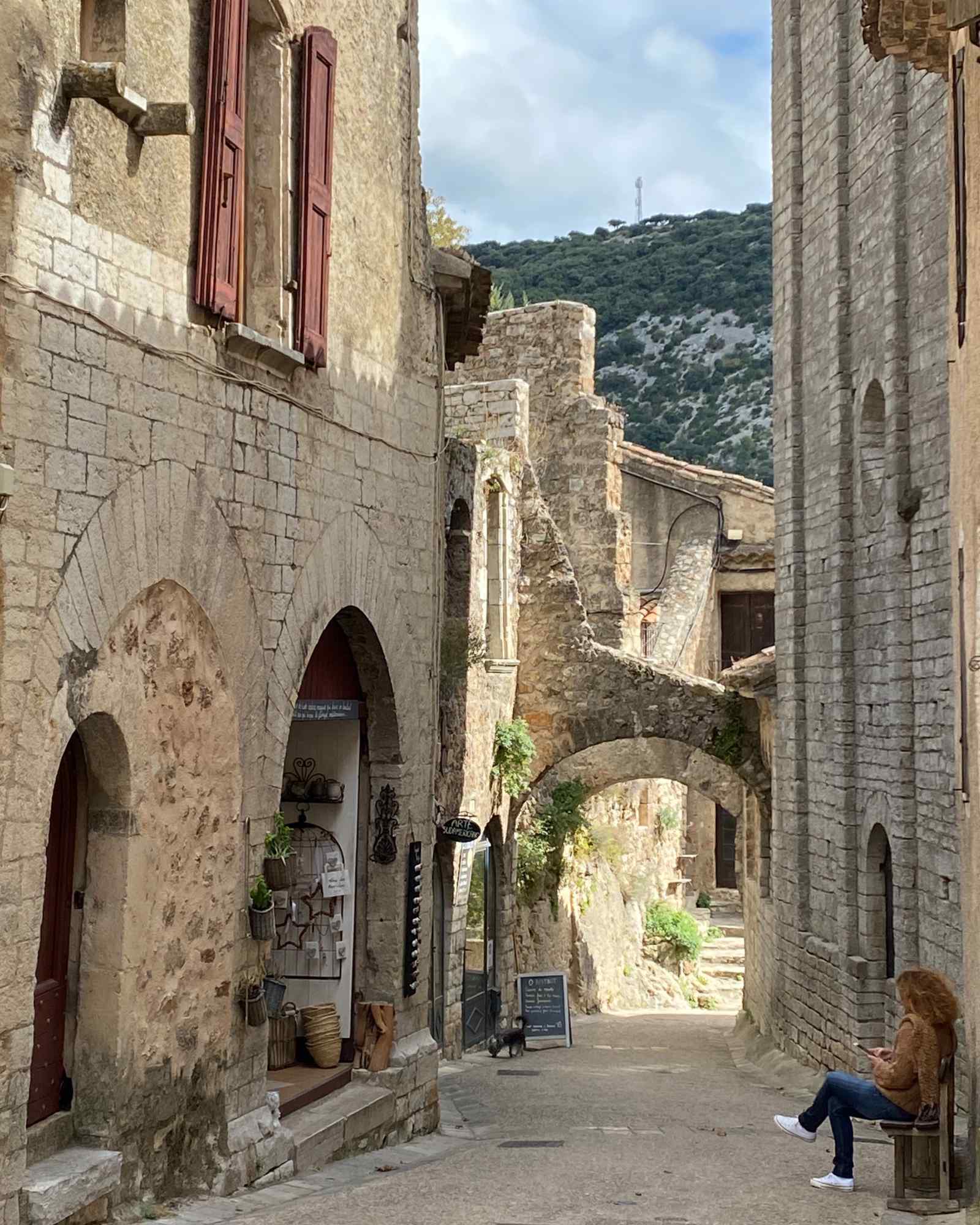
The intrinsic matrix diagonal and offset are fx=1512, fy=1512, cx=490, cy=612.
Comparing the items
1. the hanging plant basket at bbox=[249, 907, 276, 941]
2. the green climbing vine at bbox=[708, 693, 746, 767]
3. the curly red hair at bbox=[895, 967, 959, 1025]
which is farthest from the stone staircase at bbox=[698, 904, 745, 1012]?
the curly red hair at bbox=[895, 967, 959, 1025]

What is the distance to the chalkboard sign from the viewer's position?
16078mm

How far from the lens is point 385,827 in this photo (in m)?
10.3

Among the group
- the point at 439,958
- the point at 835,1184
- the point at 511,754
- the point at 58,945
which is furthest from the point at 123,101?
the point at 511,754

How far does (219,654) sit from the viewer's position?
780 centimetres

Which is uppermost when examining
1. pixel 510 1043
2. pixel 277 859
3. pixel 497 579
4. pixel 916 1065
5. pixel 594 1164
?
pixel 497 579

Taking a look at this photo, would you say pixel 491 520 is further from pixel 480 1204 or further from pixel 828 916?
pixel 480 1204

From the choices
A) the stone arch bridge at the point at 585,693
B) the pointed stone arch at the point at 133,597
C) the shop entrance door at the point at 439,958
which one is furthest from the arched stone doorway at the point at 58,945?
the stone arch bridge at the point at 585,693

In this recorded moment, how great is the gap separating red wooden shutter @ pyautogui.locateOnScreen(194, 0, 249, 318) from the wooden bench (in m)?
5.12

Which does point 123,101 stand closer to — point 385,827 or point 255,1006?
point 255,1006

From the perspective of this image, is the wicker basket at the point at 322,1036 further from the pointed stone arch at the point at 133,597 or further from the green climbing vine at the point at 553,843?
the green climbing vine at the point at 553,843

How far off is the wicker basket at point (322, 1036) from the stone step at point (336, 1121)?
22 cm

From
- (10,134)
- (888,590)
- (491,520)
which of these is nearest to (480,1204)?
(10,134)

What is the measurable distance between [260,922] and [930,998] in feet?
11.3

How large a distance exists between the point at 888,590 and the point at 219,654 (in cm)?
670
